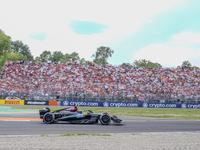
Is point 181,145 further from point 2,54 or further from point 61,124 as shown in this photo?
point 2,54

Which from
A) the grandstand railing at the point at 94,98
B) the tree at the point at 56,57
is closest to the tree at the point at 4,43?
the grandstand railing at the point at 94,98

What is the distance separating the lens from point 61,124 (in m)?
12.9

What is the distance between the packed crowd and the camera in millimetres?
33000

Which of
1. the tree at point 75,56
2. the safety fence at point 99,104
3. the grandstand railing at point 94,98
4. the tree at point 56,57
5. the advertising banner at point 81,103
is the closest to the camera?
the grandstand railing at point 94,98

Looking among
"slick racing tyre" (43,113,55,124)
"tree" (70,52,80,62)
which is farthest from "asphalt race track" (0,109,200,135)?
→ "tree" (70,52,80,62)

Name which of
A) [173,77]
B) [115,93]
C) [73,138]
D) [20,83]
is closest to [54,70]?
[20,83]

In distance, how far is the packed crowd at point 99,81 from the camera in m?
33.0

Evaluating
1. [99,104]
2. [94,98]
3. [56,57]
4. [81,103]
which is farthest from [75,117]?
[56,57]

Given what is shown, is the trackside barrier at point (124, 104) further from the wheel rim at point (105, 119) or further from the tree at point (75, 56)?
the tree at point (75, 56)

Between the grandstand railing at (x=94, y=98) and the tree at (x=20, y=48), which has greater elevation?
the tree at (x=20, y=48)

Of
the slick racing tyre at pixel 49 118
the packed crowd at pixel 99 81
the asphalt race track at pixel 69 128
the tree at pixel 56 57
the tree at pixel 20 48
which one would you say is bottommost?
the asphalt race track at pixel 69 128

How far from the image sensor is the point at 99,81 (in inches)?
1422

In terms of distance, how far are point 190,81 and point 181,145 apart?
3290 centimetres

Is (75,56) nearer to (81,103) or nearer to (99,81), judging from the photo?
(99,81)
